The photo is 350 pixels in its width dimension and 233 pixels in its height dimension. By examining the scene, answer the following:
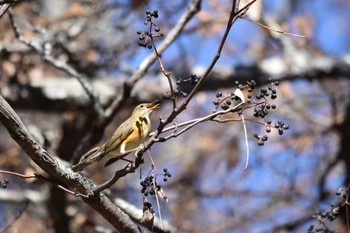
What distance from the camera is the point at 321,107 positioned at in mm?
7508

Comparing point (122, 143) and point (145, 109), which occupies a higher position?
point (145, 109)

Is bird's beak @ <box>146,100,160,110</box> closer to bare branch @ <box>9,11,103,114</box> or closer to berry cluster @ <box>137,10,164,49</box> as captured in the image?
berry cluster @ <box>137,10,164,49</box>

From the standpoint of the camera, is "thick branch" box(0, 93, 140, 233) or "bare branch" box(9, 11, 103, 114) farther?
"bare branch" box(9, 11, 103, 114)

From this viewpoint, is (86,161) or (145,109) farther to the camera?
(145,109)

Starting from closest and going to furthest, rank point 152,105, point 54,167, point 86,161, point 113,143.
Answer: point 54,167 < point 86,161 < point 113,143 < point 152,105

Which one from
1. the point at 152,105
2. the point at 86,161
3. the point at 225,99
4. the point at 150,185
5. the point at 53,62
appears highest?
the point at 53,62

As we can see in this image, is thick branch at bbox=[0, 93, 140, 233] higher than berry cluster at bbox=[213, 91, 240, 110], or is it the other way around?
berry cluster at bbox=[213, 91, 240, 110]

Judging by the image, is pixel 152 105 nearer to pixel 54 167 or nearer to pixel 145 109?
pixel 145 109

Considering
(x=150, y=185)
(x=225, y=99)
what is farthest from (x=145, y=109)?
(x=225, y=99)

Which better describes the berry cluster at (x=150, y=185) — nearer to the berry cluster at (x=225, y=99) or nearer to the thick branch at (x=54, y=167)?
the thick branch at (x=54, y=167)

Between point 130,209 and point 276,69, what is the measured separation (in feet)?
7.87

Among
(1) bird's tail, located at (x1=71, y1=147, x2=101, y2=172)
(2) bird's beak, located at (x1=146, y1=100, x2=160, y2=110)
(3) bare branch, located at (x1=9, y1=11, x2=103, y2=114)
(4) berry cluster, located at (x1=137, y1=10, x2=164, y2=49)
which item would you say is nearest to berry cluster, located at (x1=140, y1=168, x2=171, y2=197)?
(1) bird's tail, located at (x1=71, y1=147, x2=101, y2=172)

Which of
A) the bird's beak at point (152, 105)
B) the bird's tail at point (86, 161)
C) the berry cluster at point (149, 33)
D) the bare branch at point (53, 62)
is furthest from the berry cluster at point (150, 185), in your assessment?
the bare branch at point (53, 62)

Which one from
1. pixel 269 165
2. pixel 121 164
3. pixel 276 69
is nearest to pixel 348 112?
pixel 276 69
